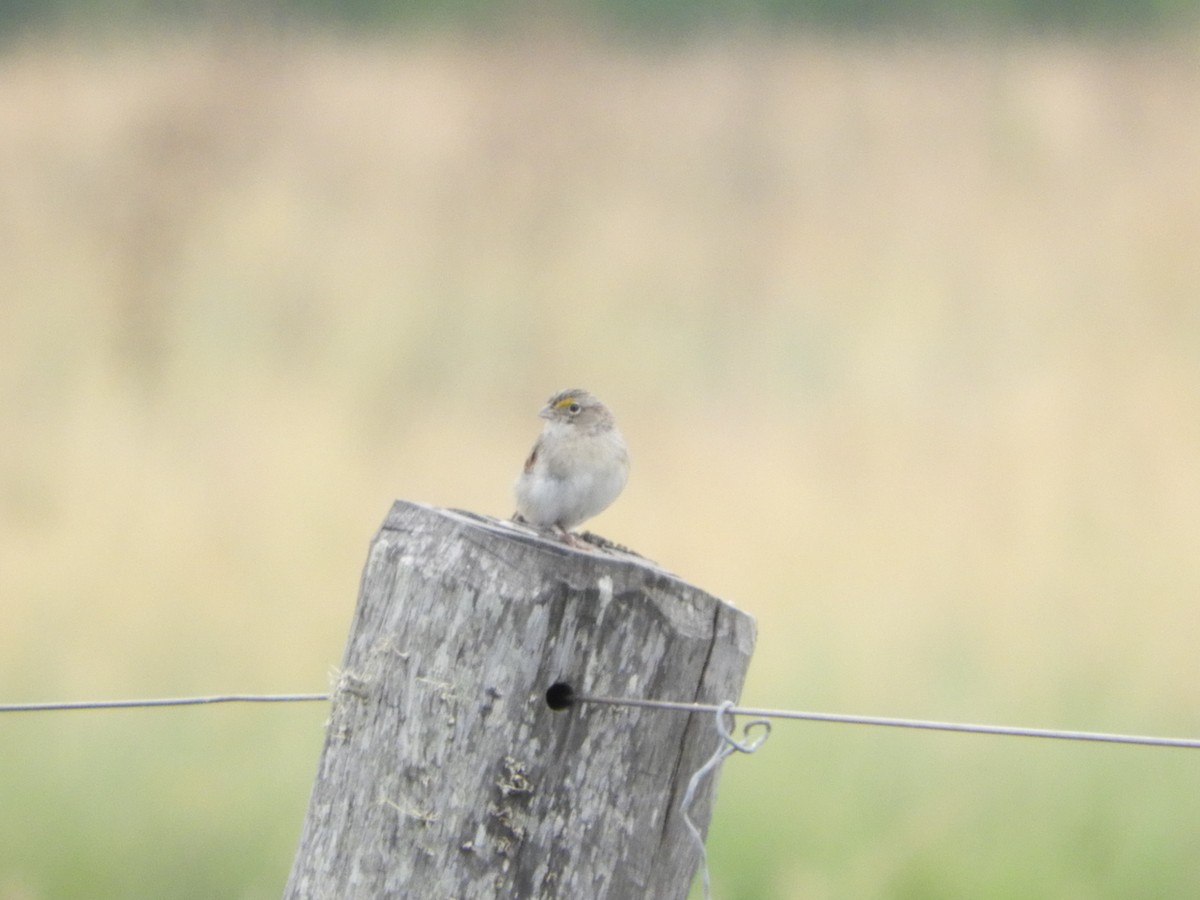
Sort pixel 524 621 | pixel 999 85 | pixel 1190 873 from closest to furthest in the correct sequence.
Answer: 1. pixel 524 621
2. pixel 1190 873
3. pixel 999 85

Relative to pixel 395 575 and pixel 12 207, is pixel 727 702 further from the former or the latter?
pixel 12 207

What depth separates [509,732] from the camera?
1.75 metres

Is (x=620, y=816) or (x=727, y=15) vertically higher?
(x=727, y=15)

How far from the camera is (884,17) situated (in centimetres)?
664

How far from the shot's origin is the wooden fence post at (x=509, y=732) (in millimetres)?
1746

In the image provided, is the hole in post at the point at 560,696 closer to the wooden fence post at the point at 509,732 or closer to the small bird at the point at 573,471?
the wooden fence post at the point at 509,732

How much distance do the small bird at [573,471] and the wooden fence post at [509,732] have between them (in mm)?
1798

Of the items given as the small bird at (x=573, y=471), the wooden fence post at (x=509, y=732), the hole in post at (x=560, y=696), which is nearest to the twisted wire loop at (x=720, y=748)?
the wooden fence post at (x=509, y=732)

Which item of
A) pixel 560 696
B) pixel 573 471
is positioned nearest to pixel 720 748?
pixel 560 696

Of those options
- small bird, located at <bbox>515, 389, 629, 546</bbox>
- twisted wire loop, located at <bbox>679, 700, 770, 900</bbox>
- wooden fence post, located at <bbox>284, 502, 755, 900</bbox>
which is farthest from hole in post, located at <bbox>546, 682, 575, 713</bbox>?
small bird, located at <bbox>515, 389, 629, 546</bbox>

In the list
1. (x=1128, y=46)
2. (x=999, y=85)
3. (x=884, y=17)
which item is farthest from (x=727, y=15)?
(x=1128, y=46)

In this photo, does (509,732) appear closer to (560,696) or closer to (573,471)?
(560,696)

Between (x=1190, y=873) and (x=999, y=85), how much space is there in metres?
3.67

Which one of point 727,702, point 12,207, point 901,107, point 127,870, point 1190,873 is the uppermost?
point 901,107
